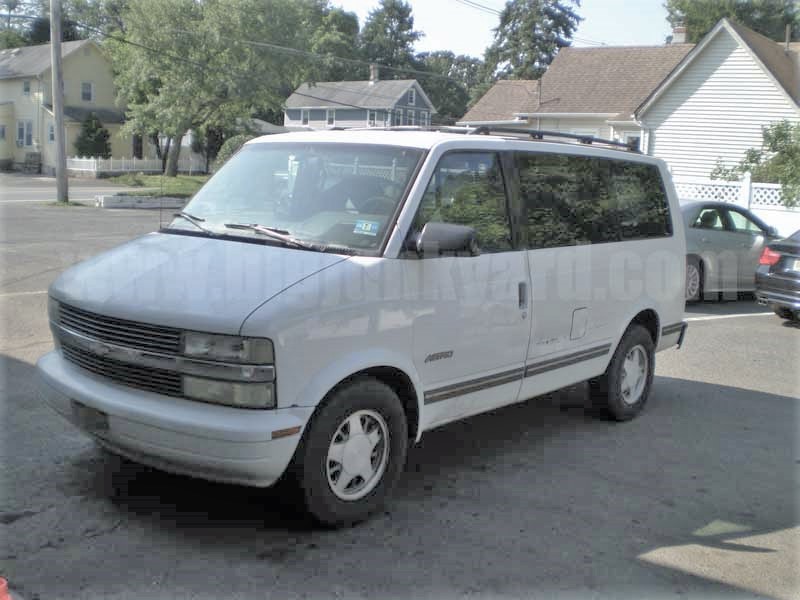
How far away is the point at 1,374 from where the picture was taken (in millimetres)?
7395

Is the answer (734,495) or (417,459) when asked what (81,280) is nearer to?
(417,459)

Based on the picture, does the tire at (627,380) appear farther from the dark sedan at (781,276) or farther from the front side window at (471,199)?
the dark sedan at (781,276)

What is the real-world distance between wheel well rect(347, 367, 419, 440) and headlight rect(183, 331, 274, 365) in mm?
702

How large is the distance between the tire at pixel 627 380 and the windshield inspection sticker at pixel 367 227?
2756 mm

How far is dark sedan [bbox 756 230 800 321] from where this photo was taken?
11.5 metres

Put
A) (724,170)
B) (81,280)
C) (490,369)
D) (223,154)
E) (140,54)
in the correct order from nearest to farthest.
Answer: (81,280) → (490,369) → (724,170) → (223,154) → (140,54)

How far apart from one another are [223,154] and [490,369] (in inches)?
1260

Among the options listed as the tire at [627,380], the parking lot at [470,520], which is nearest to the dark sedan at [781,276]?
the parking lot at [470,520]

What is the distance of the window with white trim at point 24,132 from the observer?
2197 inches

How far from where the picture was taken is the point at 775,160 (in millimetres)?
24094

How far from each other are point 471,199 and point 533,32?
69.5 m

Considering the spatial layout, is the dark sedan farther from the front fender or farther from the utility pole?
the utility pole

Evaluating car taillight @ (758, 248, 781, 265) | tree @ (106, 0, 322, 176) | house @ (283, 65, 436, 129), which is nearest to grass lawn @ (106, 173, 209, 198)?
tree @ (106, 0, 322, 176)

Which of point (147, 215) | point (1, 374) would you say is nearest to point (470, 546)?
point (1, 374)
